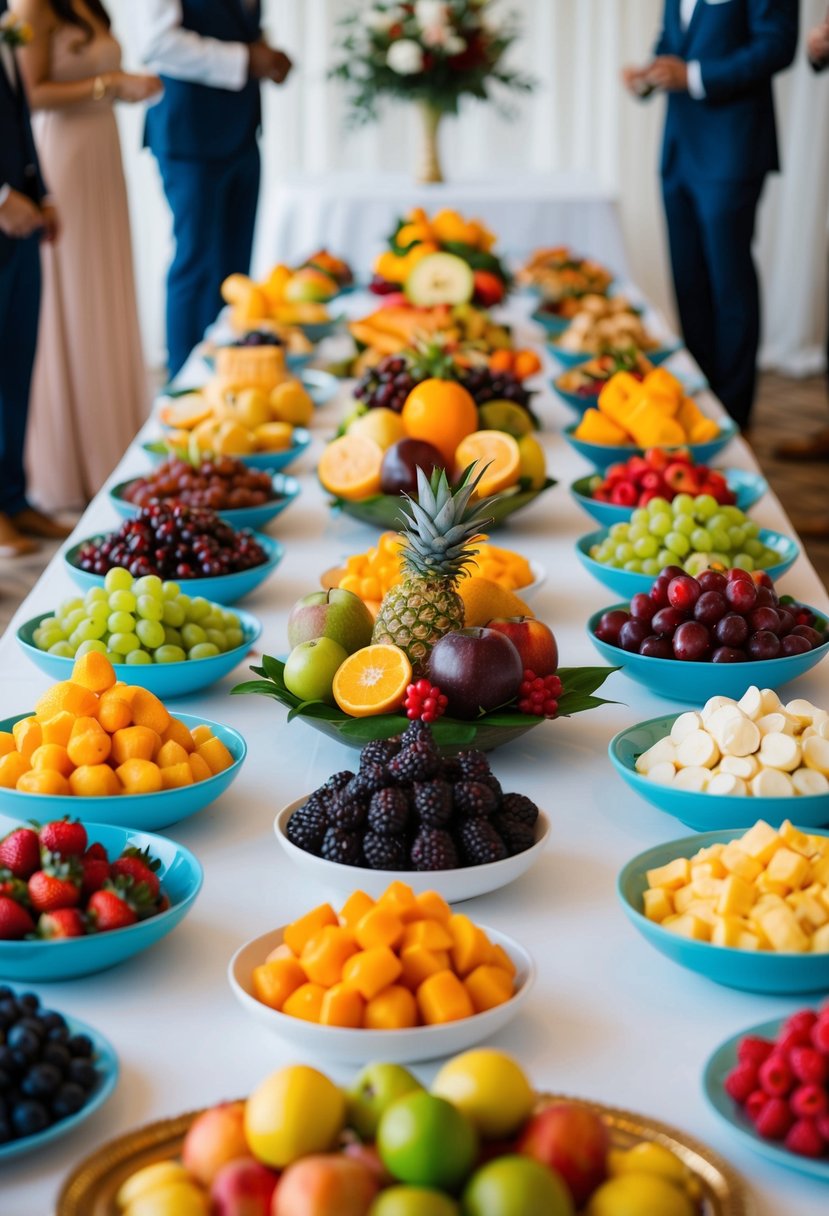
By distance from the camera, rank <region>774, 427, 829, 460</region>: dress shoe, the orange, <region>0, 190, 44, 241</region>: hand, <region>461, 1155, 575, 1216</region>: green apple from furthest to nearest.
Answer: <region>774, 427, 829, 460</region>: dress shoe < <region>0, 190, 44, 241</region>: hand < the orange < <region>461, 1155, 575, 1216</region>: green apple

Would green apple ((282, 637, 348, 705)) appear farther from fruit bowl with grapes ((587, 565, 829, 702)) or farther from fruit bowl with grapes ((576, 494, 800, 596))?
fruit bowl with grapes ((576, 494, 800, 596))

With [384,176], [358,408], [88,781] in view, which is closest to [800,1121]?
[88,781]

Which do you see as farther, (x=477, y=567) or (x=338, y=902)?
(x=477, y=567)

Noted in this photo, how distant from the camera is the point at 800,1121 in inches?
31.3

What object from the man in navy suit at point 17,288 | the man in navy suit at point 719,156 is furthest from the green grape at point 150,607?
the man in navy suit at point 719,156

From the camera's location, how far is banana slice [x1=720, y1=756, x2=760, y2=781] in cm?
118

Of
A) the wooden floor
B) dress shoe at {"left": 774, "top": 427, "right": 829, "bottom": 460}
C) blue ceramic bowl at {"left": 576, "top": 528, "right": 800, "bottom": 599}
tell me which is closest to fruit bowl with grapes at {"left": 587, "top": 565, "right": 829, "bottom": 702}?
blue ceramic bowl at {"left": 576, "top": 528, "right": 800, "bottom": 599}

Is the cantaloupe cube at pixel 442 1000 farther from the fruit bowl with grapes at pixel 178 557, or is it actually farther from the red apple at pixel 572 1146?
the fruit bowl with grapes at pixel 178 557

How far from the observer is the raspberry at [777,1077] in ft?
2.62

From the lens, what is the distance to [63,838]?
1.03 m

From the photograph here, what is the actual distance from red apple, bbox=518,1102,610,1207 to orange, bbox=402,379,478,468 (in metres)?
1.51

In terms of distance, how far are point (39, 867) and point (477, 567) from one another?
0.77 m

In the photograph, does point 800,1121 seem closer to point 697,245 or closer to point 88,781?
point 88,781

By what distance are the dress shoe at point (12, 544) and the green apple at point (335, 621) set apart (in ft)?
8.70
